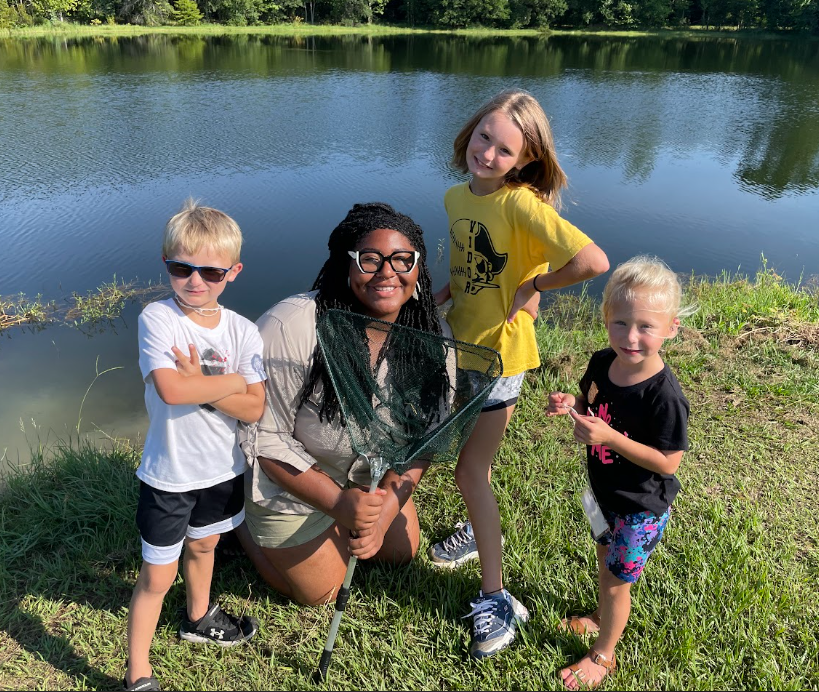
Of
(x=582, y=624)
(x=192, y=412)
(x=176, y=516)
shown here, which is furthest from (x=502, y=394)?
(x=176, y=516)

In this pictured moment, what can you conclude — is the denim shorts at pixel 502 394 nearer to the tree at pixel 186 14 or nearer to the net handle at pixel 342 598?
the net handle at pixel 342 598

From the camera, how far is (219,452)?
84.1 inches

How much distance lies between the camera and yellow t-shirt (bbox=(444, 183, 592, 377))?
2350 millimetres

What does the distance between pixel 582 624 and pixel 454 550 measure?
25.8 inches

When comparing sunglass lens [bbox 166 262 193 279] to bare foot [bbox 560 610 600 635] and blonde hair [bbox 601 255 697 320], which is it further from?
bare foot [bbox 560 610 600 635]

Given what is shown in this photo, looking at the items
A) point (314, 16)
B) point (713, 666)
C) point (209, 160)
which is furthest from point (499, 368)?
point (314, 16)

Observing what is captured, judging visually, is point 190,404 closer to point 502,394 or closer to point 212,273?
point 212,273

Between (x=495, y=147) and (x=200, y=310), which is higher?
(x=495, y=147)

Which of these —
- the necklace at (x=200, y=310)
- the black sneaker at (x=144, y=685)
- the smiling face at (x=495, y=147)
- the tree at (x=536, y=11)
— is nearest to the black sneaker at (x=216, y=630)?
the black sneaker at (x=144, y=685)

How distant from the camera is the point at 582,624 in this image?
95.0 inches

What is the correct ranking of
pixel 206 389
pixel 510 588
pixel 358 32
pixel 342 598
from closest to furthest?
pixel 206 389, pixel 342 598, pixel 510 588, pixel 358 32

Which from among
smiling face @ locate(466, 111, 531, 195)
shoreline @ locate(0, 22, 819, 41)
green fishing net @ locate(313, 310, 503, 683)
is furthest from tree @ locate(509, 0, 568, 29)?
green fishing net @ locate(313, 310, 503, 683)

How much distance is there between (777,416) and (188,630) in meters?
3.57

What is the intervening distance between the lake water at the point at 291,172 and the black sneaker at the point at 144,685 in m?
2.80
